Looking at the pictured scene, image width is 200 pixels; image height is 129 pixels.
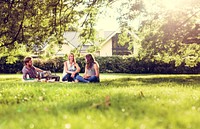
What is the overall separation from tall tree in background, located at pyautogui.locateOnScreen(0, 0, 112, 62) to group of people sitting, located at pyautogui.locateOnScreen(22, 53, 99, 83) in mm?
2646

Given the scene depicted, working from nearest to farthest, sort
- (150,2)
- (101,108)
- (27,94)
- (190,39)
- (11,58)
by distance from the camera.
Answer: (101,108), (27,94), (150,2), (190,39), (11,58)

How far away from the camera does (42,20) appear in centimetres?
1919

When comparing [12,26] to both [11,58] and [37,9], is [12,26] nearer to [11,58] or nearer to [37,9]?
[37,9]

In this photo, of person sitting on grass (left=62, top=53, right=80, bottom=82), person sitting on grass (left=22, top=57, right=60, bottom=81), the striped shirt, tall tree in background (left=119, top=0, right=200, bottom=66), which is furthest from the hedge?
person sitting on grass (left=62, top=53, right=80, bottom=82)

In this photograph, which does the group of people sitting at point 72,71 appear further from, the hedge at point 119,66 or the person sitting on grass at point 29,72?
the hedge at point 119,66

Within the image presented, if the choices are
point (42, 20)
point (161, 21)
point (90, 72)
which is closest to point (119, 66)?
point (161, 21)

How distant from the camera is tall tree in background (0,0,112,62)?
17569 mm

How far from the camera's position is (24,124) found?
421 centimetres

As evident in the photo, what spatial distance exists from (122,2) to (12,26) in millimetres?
6224

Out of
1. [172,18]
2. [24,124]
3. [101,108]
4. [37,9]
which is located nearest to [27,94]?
[101,108]

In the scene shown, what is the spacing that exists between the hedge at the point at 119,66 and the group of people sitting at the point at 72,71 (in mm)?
21545

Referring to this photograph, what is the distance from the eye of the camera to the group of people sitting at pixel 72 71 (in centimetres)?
1486

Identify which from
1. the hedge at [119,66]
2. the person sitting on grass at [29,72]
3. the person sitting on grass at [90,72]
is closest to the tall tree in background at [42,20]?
the person sitting on grass at [29,72]

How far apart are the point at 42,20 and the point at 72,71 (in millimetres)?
4803
